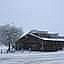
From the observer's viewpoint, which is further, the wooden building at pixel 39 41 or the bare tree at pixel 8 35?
the bare tree at pixel 8 35

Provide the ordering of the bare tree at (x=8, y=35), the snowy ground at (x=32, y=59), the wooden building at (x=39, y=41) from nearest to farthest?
1. the snowy ground at (x=32, y=59)
2. the wooden building at (x=39, y=41)
3. the bare tree at (x=8, y=35)

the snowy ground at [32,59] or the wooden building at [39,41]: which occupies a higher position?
the wooden building at [39,41]

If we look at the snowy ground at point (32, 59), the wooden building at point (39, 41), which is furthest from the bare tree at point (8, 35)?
the snowy ground at point (32, 59)

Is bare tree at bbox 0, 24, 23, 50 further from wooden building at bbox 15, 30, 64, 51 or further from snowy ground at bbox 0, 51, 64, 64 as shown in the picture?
snowy ground at bbox 0, 51, 64, 64

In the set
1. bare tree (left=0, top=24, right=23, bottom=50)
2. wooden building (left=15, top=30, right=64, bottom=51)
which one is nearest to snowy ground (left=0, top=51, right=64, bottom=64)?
wooden building (left=15, top=30, right=64, bottom=51)

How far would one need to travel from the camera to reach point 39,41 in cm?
406

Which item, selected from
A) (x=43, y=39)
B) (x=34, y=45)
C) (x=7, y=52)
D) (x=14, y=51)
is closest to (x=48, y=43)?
(x=43, y=39)

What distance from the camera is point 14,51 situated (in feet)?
13.7

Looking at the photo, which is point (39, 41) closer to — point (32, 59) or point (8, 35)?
point (32, 59)

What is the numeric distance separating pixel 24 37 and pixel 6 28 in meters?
0.76

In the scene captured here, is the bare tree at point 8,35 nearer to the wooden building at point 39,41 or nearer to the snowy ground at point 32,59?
the wooden building at point 39,41

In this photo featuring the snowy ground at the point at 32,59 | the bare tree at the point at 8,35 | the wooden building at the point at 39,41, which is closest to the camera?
the snowy ground at the point at 32,59

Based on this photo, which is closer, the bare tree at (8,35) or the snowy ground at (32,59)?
the snowy ground at (32,59)

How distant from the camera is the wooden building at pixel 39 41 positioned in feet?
12.8
